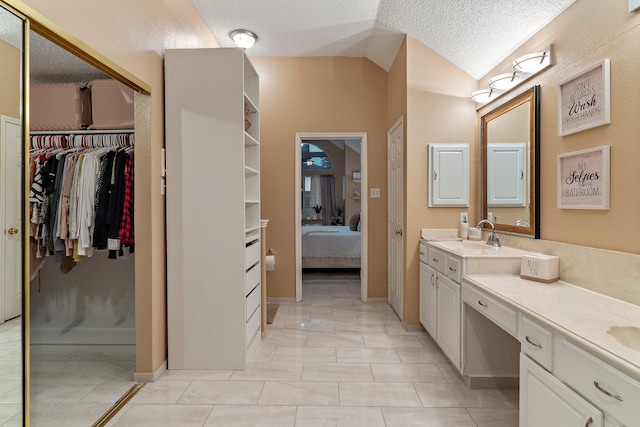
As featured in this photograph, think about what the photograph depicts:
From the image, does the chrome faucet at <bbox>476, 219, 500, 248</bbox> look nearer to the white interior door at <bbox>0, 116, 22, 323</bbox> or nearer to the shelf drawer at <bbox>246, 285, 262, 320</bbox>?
the shelf drawer at <bbox>246, 285, 262, 320</bbox>

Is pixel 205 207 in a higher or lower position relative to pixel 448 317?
higher

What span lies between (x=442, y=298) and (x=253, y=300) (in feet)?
4.96

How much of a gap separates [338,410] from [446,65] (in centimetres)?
305

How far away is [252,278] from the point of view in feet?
9.16

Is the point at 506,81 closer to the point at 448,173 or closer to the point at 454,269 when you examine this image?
the point at 448,173

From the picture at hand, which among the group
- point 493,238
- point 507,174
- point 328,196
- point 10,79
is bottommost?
point 493,238

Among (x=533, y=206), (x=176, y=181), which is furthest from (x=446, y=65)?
(x=176, y=181)

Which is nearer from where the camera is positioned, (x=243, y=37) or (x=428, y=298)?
(x=428, y=298)

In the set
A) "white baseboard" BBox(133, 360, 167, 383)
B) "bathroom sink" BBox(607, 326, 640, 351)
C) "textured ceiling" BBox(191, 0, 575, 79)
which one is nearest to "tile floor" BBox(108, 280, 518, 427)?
"white baseboard" BBox(133, 360, 167, 383)

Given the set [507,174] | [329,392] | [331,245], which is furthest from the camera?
[331,245]

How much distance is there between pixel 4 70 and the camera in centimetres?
128

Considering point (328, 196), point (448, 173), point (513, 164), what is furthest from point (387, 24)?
point (328, 196)

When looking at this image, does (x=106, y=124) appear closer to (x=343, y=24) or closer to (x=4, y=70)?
(x=4, y=70)

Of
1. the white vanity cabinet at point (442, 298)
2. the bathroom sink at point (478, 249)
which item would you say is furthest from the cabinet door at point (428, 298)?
the bathroom sink at point (478, 249)
